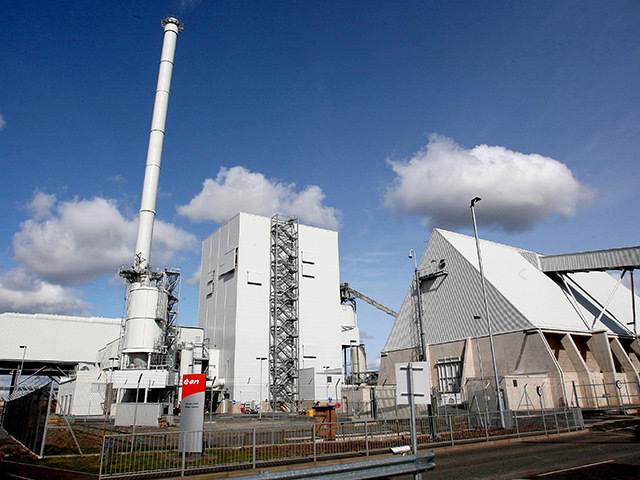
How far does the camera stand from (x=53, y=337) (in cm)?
7762

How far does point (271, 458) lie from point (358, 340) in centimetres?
6206

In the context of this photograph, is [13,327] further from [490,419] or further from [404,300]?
[490,419]

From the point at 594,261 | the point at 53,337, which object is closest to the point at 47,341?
the point at 53,337

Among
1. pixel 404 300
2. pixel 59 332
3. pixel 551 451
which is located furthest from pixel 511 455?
pixel 59 332

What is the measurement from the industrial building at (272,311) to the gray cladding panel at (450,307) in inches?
491

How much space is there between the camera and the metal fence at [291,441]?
45.4 ft

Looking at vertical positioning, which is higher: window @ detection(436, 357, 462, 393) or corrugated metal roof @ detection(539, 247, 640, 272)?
corrugated metal roof @ detection(539, 247, 640, 272)

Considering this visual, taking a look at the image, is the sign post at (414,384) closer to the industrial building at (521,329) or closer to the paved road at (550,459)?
the paved road at (550,459)

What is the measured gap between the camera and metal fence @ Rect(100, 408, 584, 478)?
13844 mm

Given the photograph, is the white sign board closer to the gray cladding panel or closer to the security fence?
the security fence

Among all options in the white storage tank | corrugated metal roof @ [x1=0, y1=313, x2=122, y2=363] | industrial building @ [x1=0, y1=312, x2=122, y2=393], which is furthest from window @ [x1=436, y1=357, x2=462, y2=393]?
industrial building @ [x1=0, y1=312, x2=122, y2=393]

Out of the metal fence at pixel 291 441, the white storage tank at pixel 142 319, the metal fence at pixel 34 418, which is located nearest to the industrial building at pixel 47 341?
the white storage tank at pixel 142 319

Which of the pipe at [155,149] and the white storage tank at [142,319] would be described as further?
the pipe at [155,149]

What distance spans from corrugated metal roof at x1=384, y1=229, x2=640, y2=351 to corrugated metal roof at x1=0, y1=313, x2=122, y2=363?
182ft
